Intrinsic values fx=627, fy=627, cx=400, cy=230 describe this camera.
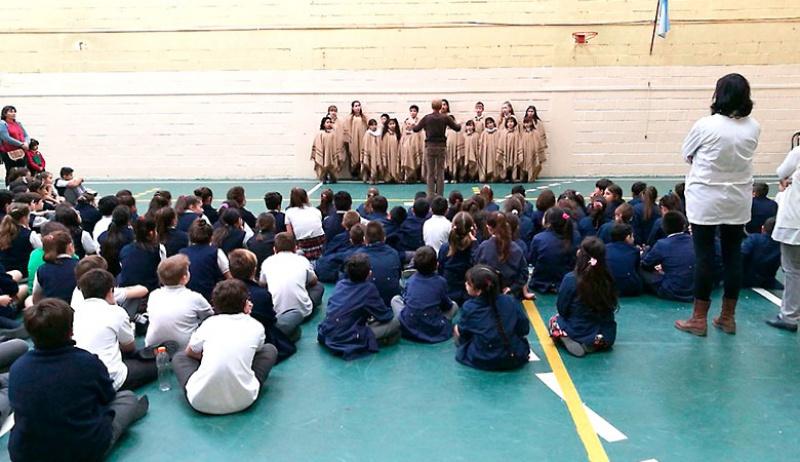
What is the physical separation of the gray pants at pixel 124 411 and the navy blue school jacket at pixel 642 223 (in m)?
5.16

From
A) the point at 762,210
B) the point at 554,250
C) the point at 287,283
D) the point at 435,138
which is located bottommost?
the point at 287,283

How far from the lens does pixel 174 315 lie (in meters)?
4.32

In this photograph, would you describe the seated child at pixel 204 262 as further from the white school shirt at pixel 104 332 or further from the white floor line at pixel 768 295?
the white floor line at pixel 768 295

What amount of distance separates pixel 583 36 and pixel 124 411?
474 inches

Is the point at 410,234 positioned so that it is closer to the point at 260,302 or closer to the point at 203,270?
the point at 203,270

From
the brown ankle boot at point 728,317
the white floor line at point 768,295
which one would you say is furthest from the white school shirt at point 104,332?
the white floor line at point 768,295

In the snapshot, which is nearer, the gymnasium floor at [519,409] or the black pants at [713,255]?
the gymnasium floor at [519,409]

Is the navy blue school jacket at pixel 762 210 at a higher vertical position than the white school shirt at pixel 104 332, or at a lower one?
higher

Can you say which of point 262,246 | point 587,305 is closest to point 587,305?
point 587,305

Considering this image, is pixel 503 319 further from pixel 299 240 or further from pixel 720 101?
pixel 299 240

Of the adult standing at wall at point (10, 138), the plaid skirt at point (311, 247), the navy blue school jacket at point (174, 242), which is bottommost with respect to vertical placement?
the plaid skirt at point (311, 247)

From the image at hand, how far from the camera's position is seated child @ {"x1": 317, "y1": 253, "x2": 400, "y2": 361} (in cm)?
466

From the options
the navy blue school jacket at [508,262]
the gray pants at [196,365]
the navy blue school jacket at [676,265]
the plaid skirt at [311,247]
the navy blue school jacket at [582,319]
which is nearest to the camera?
the gray pants at [196,365]

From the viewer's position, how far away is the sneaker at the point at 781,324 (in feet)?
16.3
